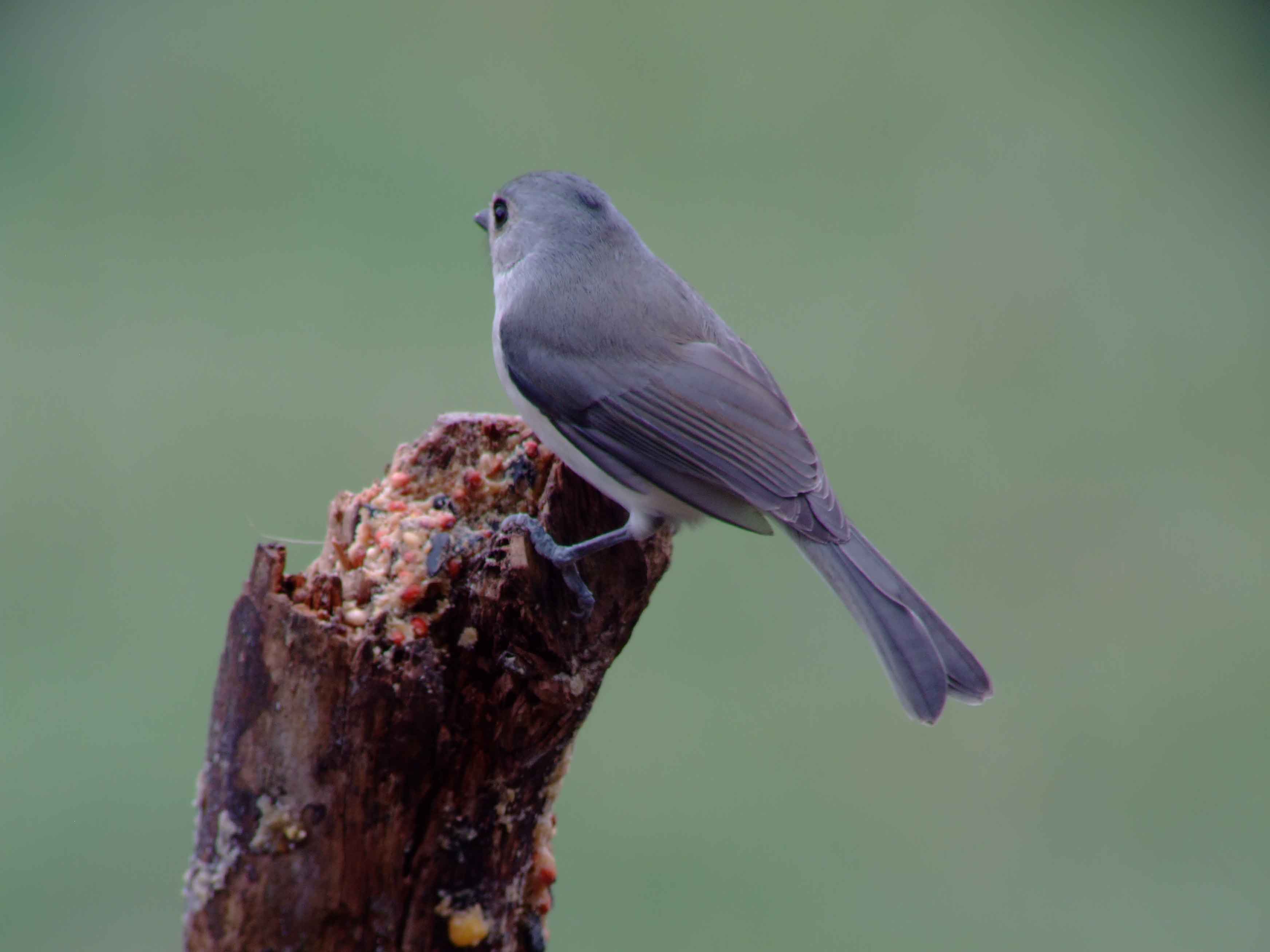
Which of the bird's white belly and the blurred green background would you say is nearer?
the bird's white belly

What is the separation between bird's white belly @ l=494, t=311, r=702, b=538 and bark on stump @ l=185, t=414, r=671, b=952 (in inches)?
11.9

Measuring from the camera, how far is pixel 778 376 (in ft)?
17.7

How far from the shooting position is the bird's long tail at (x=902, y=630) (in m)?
2.45

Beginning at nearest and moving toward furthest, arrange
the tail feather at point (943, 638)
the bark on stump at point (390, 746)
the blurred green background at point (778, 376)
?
1. the bark on stump at point (390, 746)
2. the tail feather at point (943, 638)
3. the blurred green background at point (778, 376)

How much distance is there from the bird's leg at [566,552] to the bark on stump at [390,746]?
2 cm

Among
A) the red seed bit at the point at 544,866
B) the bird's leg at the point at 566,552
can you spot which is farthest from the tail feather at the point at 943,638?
the red seed bit at the point at 544,866

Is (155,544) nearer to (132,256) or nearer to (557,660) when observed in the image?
(132,256)

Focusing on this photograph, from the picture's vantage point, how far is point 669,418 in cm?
254

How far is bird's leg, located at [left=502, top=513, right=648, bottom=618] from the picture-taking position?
2137 mm

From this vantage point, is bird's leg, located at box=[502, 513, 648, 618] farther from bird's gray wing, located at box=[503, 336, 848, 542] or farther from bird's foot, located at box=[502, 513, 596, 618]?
bird's gray wing, located at box=[503, 336, 848, 542]

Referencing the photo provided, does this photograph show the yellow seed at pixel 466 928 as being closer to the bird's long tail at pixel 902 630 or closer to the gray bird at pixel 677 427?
the gray bird at pixel 677 427

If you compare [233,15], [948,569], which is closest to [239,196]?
[233,15]

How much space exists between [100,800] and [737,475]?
8.37ft

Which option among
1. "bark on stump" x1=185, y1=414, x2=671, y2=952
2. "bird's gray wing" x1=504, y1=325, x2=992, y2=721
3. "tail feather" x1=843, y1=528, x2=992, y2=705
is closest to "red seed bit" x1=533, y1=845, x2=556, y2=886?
"bark on stump" x1=185, y1=414, x2=671, y2=952
